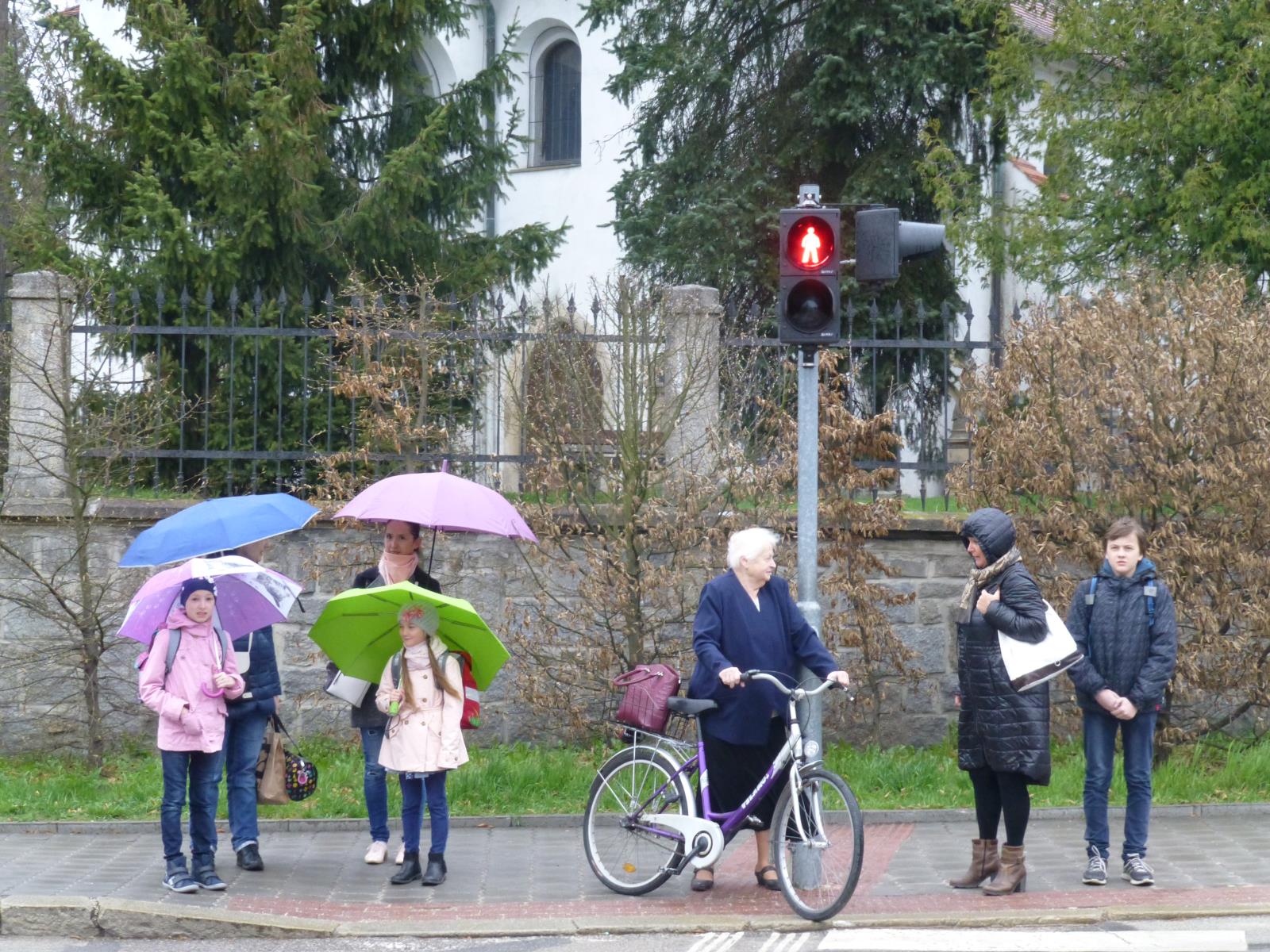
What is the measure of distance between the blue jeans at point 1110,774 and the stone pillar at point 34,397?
6352 millimetres

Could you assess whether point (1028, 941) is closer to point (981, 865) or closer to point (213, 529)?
point (981, 865)

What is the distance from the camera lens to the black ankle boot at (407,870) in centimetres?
770

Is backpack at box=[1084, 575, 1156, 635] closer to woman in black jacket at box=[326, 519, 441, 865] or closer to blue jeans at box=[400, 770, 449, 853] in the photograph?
blue jeans at box=[400, 770, 449, 853]

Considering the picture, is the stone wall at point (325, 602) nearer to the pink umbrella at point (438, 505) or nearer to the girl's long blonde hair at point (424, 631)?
the pink umbrella at point (438, 505)

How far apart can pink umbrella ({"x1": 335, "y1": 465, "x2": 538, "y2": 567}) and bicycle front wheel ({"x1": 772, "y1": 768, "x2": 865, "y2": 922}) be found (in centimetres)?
194

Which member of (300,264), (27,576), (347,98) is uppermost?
(347,98)

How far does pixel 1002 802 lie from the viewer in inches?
294

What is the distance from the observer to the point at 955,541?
10578 mm

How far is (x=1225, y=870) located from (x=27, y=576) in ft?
23.7

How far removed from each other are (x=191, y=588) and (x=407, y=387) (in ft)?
9.97

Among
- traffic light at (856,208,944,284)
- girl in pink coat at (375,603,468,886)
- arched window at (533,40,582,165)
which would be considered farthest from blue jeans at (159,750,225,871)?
arched window at (533,40,582,165)

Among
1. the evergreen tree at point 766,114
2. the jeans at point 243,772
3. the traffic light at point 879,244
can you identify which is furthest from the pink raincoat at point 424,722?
the evergreen tree at point 766,114

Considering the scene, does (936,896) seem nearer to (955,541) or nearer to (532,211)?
(955,541)

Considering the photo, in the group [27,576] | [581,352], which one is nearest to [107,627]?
[27,576]
